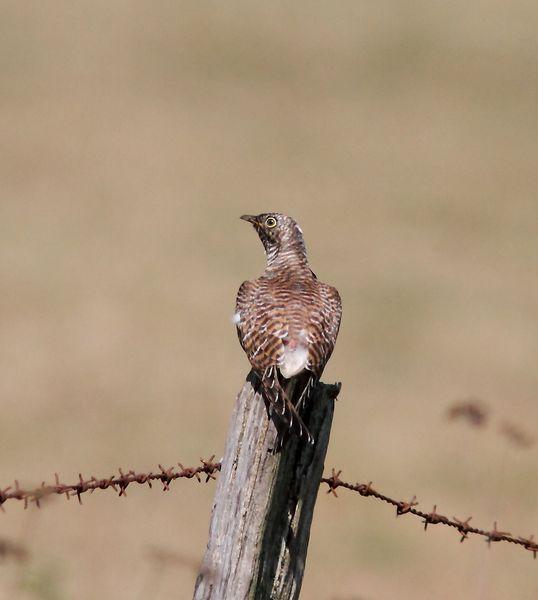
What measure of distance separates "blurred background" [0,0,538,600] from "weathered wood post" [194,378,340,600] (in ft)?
0.79

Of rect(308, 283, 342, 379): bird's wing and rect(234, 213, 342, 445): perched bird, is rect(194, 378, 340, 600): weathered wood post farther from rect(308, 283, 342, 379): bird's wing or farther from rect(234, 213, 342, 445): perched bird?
rect(308, 283, 342, 379): bird's wing

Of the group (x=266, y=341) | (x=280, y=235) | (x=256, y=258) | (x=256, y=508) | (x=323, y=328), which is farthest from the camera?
(x=256, y=258)

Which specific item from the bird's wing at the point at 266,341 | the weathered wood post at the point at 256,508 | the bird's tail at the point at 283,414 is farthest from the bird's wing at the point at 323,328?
the weathered wood post at the point at 256,508

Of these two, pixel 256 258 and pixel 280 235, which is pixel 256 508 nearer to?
pixel 280 235

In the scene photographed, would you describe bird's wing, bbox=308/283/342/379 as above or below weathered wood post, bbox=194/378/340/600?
above

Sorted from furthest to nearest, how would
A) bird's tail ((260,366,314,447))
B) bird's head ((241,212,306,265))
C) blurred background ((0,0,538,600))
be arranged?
blurred background ((0,0,538,600))
bird's head ((241,212,306,265))
bird's tail ((260,366,314,447))

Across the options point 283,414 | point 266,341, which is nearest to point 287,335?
point 266,341

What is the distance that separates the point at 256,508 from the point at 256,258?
23197 millimetres

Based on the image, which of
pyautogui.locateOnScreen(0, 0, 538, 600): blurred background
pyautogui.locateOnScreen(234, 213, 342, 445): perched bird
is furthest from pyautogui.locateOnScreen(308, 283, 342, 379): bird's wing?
pyautogui.locateOnScreen(0, 0, 538, 600): blurred background

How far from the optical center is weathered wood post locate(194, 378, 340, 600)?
5094 millimetres

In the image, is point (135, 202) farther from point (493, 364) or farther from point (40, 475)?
point (40, 475)

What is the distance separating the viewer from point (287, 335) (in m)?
6.33

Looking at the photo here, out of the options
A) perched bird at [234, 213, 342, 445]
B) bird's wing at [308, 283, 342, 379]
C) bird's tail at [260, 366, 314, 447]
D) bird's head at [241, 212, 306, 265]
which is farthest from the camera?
bird's head at [241, 212, 306, 265]

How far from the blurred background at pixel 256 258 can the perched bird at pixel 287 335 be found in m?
0.77
